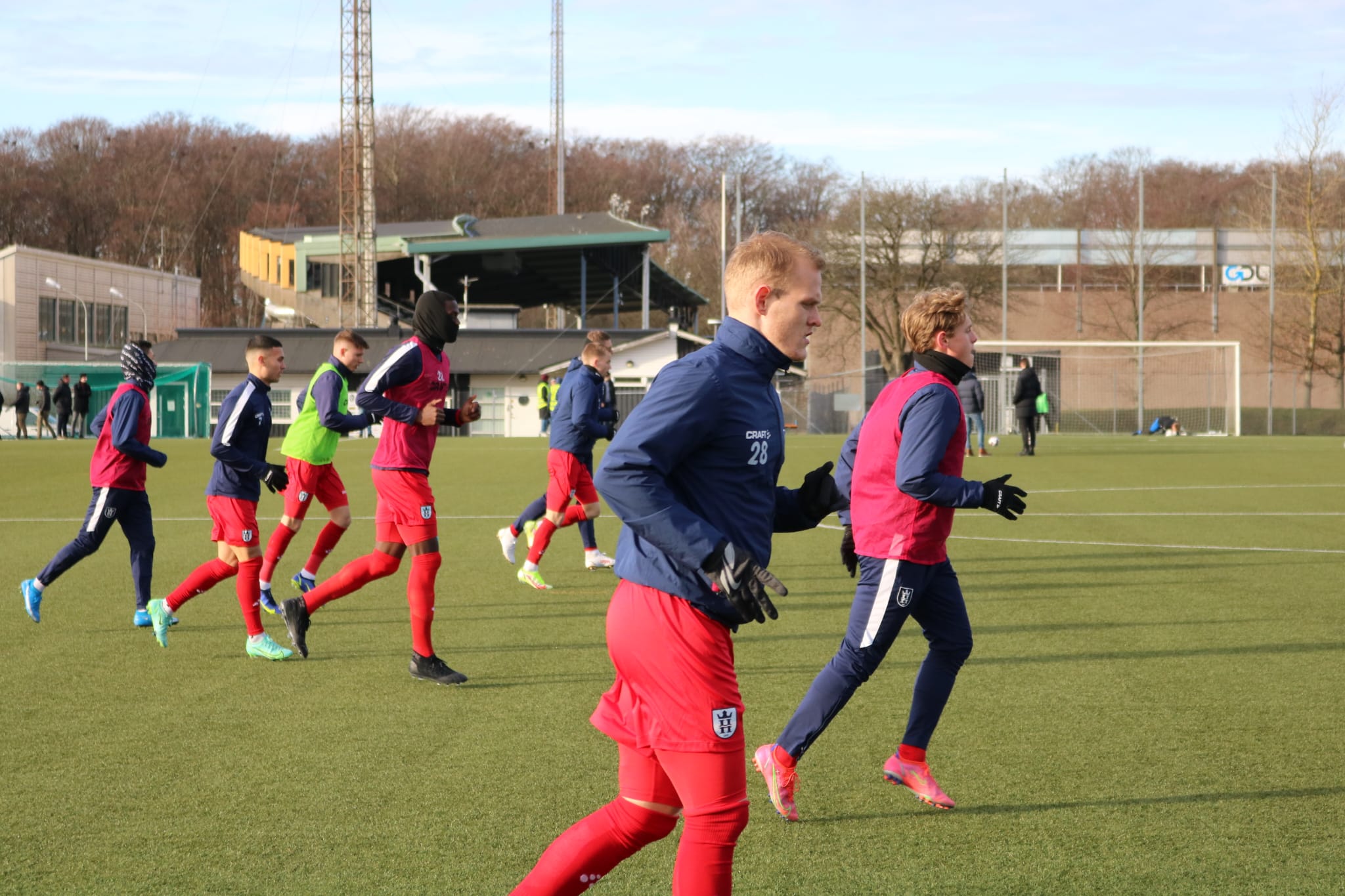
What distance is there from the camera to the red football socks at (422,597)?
6.69m

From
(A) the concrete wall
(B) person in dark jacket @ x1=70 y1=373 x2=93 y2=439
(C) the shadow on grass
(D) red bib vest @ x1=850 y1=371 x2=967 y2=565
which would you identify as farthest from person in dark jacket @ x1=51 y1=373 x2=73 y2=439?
(C) the shadow on grass

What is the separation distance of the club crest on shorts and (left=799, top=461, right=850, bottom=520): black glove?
588 millimetres

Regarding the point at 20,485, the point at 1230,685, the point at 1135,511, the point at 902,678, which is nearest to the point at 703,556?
the point at 902,678

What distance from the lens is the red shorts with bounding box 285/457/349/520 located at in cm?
A: 885

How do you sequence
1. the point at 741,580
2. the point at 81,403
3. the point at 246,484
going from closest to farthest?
the point at 741,580 → the point at 246,484 → the point at 81,403

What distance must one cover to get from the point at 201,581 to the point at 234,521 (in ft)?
2.10

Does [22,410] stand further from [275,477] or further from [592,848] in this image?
[592,848]

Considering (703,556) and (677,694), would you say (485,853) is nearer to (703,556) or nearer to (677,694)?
(677,694)

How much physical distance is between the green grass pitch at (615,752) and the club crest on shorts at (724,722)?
1216 mm

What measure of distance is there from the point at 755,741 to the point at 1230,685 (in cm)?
269

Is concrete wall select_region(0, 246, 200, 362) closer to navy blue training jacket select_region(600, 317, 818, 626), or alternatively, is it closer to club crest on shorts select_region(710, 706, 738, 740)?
navy blue training jacket select_region(600, 317, 818, 626)

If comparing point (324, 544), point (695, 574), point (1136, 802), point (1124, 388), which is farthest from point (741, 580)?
point (1124, 388)

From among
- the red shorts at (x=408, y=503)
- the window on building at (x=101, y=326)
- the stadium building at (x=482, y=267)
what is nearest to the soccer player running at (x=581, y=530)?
the red shorts at (x=408, y=503)

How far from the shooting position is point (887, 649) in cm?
465
